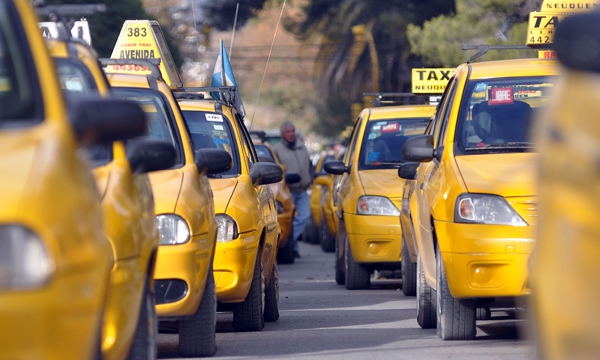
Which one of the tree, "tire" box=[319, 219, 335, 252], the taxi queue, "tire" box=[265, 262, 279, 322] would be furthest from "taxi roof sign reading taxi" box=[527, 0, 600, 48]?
the tree

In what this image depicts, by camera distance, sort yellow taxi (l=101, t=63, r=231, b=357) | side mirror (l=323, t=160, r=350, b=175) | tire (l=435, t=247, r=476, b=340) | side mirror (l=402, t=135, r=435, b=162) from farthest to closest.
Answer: side mirror (l=323, t=160, r=350, b=175) → side mirror (l=402, t=135, r=435, b=162) → tire (l=435, t=247, r=476, b=340) → yellow taxi (l=101, t=63, r=231, b=357)

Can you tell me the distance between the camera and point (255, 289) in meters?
8.64

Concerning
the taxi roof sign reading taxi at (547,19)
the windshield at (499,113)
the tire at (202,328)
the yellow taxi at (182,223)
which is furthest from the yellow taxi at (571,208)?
the taxi roof sign reading taxi at (547,19)

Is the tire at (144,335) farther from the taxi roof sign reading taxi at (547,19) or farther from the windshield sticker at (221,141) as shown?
the taxi roof sign reading taxi at (547,19)

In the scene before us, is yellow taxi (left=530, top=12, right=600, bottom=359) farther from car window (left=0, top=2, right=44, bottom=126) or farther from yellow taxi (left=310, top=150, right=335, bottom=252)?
yellow taxi (left=310, top=150, right=335, bottom=252)

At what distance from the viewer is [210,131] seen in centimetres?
973

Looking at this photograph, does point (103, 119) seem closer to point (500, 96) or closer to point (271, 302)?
point (500, 96)

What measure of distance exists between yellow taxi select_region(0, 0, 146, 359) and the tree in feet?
72.5

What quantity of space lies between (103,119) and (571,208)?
155cm

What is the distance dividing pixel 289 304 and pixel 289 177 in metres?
5.47

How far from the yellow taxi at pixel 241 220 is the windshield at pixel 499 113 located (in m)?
1.57

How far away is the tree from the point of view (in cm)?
2653

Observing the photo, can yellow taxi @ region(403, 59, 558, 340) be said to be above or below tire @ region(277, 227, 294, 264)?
above

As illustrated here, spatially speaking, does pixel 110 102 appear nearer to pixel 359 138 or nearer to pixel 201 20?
pixel 359 138
